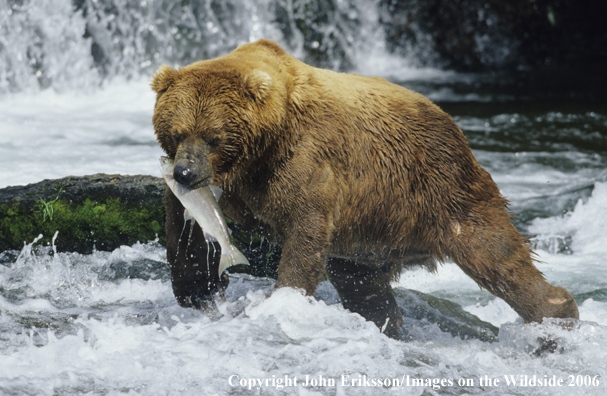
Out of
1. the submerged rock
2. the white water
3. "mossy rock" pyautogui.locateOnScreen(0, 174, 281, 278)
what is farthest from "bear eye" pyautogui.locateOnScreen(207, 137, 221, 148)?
the submerged rock

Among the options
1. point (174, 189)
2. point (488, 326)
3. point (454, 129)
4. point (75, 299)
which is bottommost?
point (488, 326)

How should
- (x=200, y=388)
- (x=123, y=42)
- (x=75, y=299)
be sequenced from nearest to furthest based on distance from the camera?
(x=200, y=388)
(x=75, y=299)
(x=123, y=42)

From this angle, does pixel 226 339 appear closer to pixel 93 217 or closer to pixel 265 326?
pixel 265 326

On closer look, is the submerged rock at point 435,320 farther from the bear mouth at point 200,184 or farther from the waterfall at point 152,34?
the waterfall at point 152,34

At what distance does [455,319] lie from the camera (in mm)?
5586

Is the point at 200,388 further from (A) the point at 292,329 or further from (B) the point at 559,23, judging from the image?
(B) the point at 559,23

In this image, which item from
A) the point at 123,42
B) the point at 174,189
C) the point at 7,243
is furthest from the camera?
the point at 123,42

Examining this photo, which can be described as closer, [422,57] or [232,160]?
[232,160]

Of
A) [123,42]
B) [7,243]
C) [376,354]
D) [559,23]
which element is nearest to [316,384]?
[376,354]

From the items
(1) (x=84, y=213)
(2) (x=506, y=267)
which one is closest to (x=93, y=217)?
(1) (x=84, y=213)

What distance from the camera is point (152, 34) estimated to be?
44.2 feet

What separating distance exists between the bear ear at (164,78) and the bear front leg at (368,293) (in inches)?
80.7

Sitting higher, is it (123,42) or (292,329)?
(123,42)

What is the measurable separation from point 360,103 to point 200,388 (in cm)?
214
